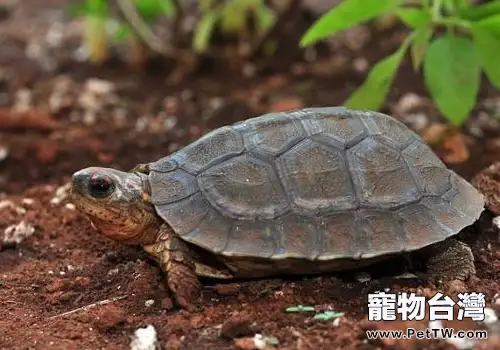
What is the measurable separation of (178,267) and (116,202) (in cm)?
28

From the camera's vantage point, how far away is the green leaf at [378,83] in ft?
8.08

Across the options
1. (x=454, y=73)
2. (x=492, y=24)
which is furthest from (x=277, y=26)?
(x=492, y=24)

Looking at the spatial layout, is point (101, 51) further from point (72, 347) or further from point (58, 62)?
point (72, 347)

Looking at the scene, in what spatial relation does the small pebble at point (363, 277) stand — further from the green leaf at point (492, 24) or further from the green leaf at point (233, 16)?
the green leaf at point (233, 16)

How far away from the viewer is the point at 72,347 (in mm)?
1725

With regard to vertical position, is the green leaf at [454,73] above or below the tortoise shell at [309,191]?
above

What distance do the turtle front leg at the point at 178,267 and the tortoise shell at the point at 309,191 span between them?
7cm

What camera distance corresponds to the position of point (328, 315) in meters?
1.78

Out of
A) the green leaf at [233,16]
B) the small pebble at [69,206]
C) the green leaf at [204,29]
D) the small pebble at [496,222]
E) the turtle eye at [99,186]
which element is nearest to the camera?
the turtle eye at [99,186]

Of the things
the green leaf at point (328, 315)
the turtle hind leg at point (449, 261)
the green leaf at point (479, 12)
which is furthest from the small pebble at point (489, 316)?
the green leaf at point (479, 12)

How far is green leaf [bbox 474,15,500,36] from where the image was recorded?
7.40 ft

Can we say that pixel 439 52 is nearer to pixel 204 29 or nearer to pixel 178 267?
pixel 178 267

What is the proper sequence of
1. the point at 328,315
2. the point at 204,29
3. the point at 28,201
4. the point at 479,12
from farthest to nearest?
Result: the point at 204,29 → the point at 28,201 → the point at 479,12 → the point at 328,315

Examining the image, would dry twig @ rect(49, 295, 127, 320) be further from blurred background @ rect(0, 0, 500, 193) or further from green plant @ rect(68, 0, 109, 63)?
green plant @ rect(68, 0, 109, 63)
